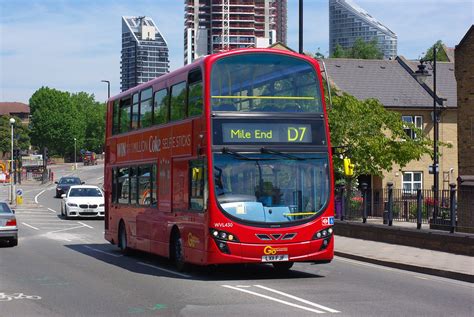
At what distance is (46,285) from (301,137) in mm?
5535

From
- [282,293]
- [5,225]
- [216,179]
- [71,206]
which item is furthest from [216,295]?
[71,206]

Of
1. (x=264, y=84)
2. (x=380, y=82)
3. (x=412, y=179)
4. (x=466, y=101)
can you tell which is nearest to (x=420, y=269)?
(x=264, y=84)

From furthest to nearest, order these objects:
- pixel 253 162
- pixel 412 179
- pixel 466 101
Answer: pixel 412 179, pixel 466 101, pixel 253 162

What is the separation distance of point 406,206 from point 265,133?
926 cm

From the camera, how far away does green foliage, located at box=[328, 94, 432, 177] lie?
43.2 m

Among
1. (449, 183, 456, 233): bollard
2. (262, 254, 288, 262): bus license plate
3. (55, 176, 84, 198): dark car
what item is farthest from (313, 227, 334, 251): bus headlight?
(55, 176, 84, 198): dark car

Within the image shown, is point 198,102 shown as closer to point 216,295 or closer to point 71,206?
point 216,295

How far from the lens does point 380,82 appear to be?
6512 cm

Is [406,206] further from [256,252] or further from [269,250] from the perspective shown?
[256,252]

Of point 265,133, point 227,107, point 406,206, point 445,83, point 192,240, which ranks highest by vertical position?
point 445,83

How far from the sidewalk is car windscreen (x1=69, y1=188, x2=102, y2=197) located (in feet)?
63.3

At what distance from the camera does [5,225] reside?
81.8 feet

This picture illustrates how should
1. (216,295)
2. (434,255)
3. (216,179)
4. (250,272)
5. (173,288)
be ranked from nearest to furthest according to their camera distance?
(216,295)
(173,288)
(216,179)
(250,272)
(434,255)

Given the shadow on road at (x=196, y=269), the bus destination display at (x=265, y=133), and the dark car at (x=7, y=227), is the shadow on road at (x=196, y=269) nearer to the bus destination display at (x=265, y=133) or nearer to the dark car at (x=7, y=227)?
the bus destination display at (x=265, y=133)
